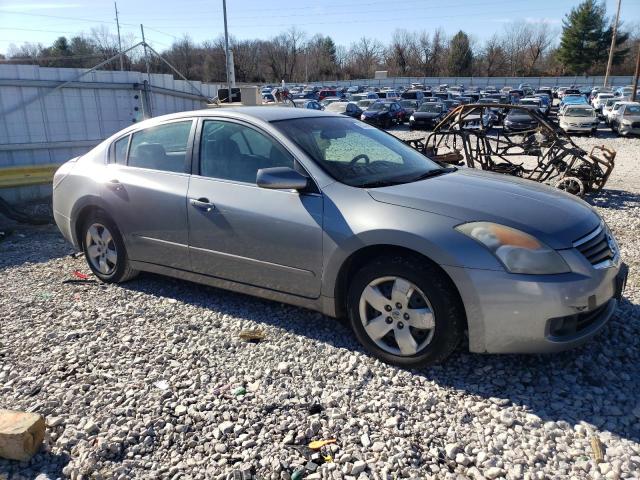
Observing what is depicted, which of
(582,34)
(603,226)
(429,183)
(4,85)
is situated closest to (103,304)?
(429,183)

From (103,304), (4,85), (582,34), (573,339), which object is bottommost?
(103,304)

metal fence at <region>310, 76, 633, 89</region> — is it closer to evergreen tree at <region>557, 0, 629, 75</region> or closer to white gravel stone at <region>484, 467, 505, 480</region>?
evergreen tree at <region>557, 0, 629, 75</region>

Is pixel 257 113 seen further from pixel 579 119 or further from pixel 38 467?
pixel 579 119

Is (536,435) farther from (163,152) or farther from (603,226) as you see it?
(163,152)

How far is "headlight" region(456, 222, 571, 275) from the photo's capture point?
9.78ft

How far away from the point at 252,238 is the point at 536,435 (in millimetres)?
2228

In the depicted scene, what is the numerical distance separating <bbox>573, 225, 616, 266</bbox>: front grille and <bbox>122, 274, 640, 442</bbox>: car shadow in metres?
0.71

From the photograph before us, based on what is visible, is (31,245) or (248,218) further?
(31,245)

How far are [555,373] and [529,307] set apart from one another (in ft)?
2.25

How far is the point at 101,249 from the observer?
5.00 metres

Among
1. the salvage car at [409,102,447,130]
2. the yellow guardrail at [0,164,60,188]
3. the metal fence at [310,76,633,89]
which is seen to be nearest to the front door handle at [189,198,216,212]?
the yellow guardrail at [0,164,60,188]

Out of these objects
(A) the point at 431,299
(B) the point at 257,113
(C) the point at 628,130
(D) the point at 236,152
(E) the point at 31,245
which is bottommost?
(C) the point at 628,130

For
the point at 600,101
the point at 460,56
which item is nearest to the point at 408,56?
the point at 460,56

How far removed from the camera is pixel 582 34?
241 feet
